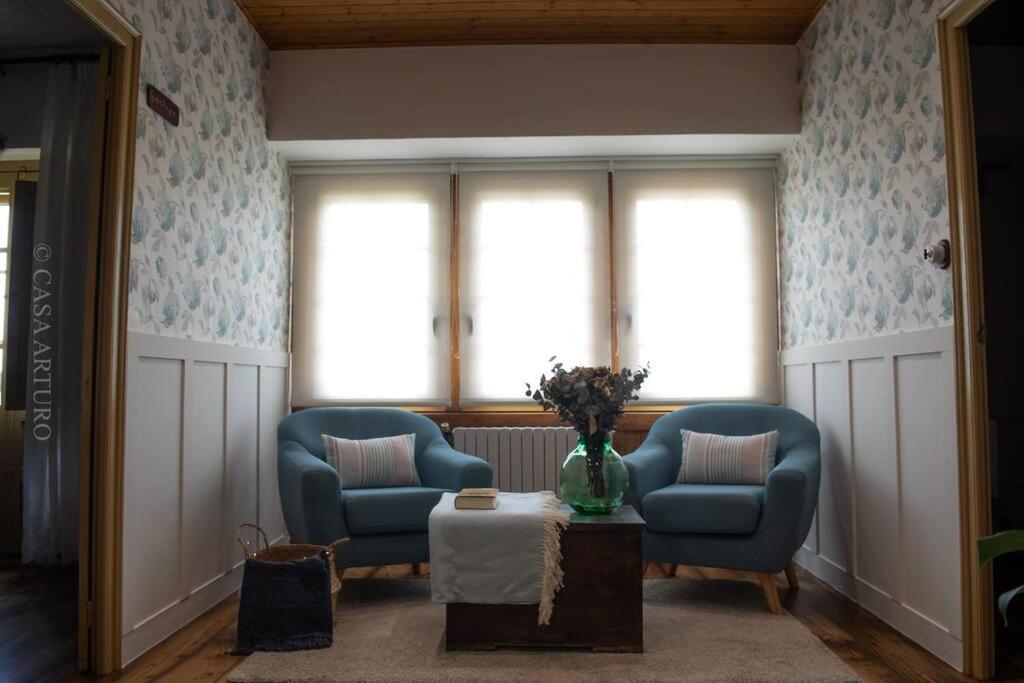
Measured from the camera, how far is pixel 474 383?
15.0 ft

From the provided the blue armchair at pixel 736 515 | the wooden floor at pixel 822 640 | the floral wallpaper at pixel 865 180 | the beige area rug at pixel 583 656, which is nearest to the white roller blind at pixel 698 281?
the floral wallpaper at pixel 865 180

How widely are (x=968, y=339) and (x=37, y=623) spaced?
357 centimetres

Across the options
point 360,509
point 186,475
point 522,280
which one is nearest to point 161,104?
point 186,475

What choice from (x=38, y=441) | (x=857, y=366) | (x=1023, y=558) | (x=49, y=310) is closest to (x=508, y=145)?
(x=857, y=366)

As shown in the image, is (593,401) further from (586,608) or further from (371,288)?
(371,288)

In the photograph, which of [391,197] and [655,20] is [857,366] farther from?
[391,197]

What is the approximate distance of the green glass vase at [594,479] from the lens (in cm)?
283

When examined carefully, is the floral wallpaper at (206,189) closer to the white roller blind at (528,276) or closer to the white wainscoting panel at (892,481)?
the white roller blind at (528,276)

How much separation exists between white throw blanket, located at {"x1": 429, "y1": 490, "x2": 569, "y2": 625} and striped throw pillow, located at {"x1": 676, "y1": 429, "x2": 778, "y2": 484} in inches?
47.7

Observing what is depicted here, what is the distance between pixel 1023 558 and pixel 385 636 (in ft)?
10.0

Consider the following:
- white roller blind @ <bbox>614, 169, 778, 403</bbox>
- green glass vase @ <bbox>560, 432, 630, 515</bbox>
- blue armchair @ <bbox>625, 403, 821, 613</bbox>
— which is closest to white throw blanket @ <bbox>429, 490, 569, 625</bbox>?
green glass vase @ <bbox>560, 432, 630, 515</bbox>

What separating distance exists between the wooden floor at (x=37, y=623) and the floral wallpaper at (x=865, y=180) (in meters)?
3.27

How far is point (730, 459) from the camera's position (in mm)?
3631

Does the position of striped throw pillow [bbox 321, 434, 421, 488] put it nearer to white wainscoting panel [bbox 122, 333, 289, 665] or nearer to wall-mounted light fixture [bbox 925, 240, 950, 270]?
white wainscoting panel [bbox 122, 333, 289, 665]
